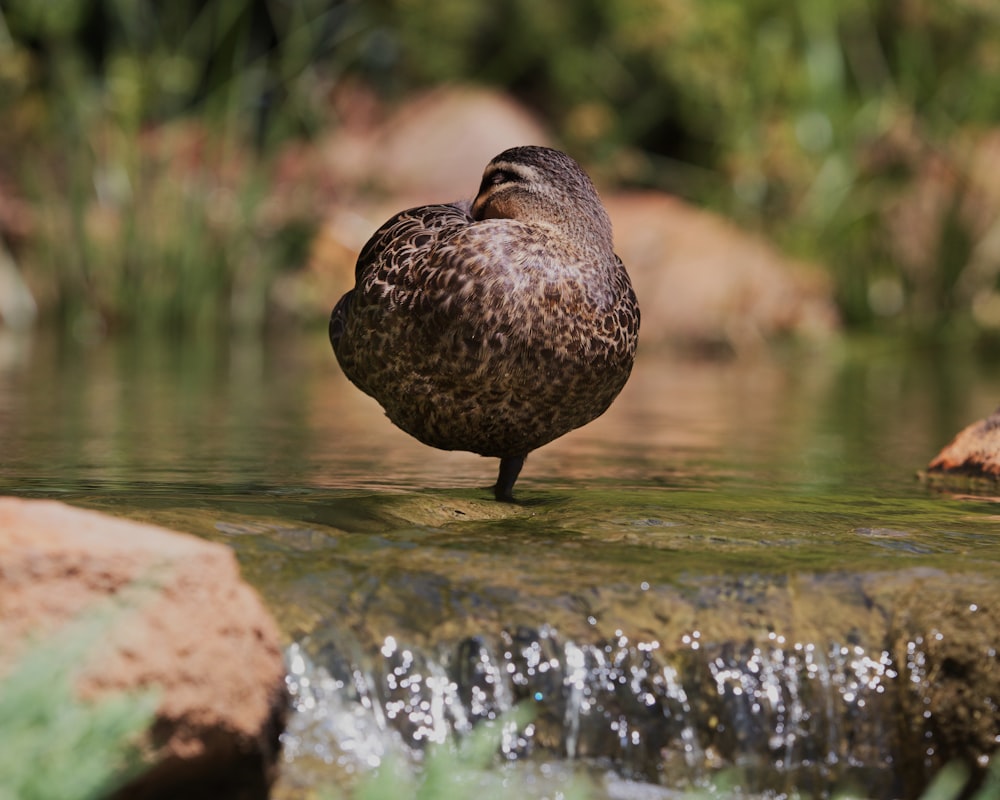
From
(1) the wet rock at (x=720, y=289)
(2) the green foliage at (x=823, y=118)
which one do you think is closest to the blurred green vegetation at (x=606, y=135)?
(2) the green foliage at (x=823, y=118)

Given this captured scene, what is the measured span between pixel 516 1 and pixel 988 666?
15.3 meters

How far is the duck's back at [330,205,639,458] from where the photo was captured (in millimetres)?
4051

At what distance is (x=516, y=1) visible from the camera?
17609 mm

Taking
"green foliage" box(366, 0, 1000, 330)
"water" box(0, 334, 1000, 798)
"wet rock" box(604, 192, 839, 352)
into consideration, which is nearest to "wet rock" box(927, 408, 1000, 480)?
"water" box(0, 334, 1000, 798)

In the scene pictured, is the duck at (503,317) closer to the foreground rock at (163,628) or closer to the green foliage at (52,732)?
the foreground rock at (163,628)

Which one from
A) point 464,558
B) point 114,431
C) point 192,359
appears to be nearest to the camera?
point 464,558

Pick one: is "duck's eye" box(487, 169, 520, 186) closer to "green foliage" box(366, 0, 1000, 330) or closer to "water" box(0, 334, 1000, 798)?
"water" box(0, 334, 1000, 798)

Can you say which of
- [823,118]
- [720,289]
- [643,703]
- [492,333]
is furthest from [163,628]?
[823,118]

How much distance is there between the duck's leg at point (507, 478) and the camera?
4605 mm

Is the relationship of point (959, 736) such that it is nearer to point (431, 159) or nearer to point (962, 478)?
point (962, 478)

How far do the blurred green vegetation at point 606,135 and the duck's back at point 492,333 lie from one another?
8.96m

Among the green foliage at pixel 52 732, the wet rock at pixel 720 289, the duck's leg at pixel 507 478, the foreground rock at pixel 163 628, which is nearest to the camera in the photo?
the green foliage at pixel 52 732

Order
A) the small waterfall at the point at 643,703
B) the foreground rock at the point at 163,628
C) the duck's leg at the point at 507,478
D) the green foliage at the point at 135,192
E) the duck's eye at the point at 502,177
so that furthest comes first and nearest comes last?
the green foliage at the point at 135,192 < the duck's leg at the point at 507,478 < the duck's eye at the point at 502,177 < the small waterfall at the point at 643,703 < the foreground rock at the point at 163,628

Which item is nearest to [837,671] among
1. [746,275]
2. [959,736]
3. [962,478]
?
[959,736]
